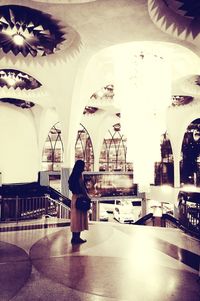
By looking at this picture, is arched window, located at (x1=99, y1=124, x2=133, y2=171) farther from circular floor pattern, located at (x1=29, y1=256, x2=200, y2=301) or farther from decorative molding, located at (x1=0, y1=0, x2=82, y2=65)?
circular floor pattern, located at (x1=29, y1=256, x2=200, y2=301)

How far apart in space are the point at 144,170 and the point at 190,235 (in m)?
5.23

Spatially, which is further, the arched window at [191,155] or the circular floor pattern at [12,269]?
the arched window at [191,155]

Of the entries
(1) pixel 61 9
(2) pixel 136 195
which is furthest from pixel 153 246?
(2) pixel 136 195

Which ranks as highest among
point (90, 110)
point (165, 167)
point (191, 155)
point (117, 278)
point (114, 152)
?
point (90, 110)

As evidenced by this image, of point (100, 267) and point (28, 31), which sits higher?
point (28, 31)

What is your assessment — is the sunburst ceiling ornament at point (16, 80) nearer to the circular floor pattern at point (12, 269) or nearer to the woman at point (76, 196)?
the woman at point (76, 196)

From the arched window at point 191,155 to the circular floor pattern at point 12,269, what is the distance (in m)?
20.9

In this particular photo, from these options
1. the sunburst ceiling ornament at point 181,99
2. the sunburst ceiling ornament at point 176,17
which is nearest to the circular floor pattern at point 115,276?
the sunburst ceiling ornament at point 176,17

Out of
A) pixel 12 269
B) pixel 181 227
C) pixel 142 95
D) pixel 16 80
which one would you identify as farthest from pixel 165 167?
pixel 12 269

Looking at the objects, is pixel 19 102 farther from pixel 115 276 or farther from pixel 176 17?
pixel 115 276

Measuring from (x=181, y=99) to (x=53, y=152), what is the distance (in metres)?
13.7

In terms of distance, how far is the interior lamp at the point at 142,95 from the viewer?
10.5 meters

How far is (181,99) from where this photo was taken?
1833 centimetres

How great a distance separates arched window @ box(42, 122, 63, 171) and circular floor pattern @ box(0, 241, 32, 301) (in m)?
20.5
